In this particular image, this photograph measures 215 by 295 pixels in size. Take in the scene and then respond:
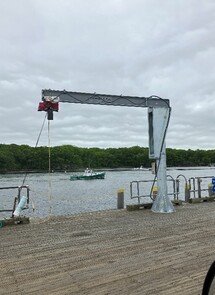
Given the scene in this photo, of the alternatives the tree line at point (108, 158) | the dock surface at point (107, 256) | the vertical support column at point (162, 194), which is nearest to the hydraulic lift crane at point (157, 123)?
the vertical support column at point (162, 194)

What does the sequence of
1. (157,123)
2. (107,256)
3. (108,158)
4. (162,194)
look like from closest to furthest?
(107,256) < (162,194) < (157,123) < (108,158)

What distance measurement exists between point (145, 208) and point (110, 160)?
11700 cm

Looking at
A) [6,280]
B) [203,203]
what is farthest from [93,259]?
[203,203]

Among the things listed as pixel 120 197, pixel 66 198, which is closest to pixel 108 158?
pixel 66 198

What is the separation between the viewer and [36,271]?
16.5ft

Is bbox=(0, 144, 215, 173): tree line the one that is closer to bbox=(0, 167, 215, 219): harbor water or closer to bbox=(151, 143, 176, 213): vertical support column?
bbox=(0, 167, 215, 219): harbor water

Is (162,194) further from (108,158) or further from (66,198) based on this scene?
(108,158)

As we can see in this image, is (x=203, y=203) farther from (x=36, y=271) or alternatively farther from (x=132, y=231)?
(x=36, y=271)

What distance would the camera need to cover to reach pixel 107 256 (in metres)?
5.77

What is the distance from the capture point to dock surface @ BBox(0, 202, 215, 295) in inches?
172

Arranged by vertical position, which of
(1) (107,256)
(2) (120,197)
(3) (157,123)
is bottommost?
(1) (107,256)

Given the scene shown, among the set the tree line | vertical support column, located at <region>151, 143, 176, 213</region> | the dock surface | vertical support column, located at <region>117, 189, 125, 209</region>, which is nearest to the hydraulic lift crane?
vertical support column, located at <region>151, 143, 176, 213</region>

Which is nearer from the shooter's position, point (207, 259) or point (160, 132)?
point (207, 259)

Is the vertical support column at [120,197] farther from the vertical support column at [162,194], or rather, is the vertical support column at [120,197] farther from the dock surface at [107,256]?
the dock surface at [107,256]
